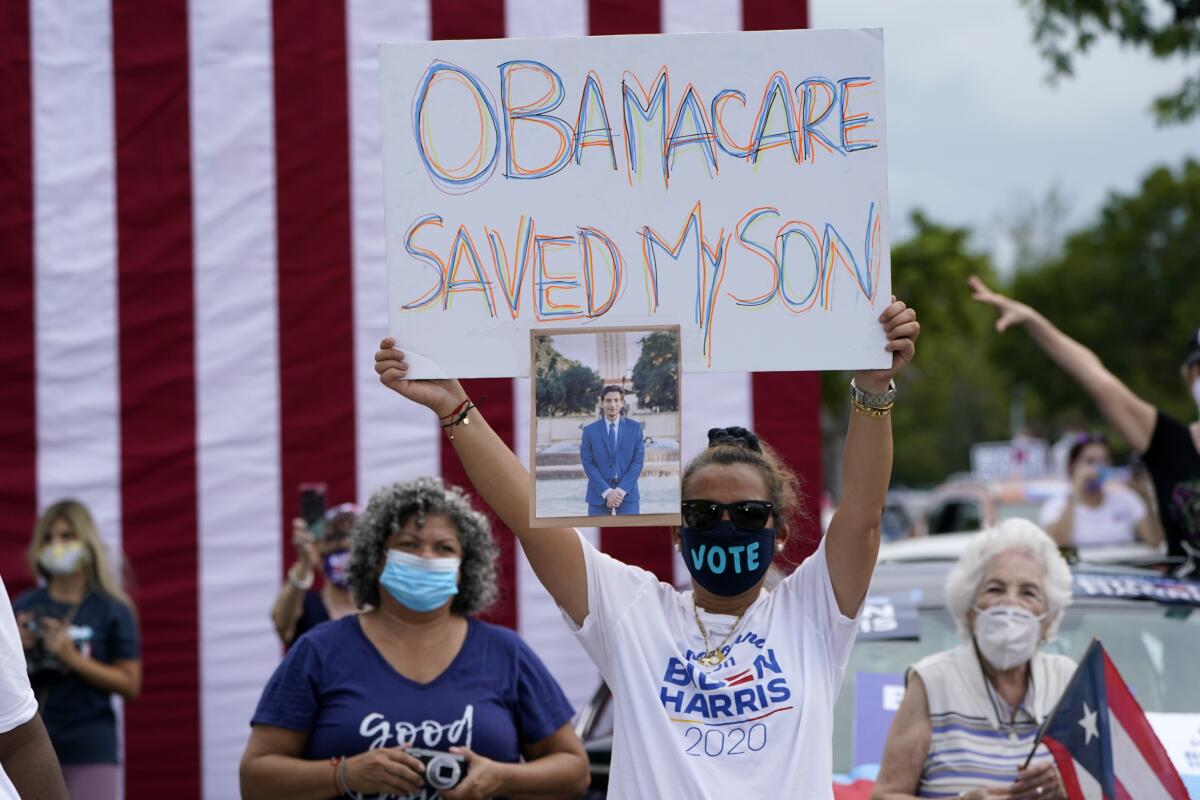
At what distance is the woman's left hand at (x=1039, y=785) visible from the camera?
316cm

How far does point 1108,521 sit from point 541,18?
4567 mm

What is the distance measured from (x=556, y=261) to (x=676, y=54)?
48 cm

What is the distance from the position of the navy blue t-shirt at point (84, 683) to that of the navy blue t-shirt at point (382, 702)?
1992 mm

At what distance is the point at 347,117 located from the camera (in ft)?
21.0

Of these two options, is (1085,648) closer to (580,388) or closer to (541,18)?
(580,388)

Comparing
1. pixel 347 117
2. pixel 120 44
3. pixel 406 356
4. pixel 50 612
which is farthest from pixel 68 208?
pixel 406 356

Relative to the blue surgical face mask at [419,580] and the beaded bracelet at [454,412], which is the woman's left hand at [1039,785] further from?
the beaded bracelet at [454,412]

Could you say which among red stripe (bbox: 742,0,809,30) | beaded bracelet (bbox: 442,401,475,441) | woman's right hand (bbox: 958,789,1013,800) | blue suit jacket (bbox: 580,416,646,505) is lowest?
woman's right hand (bbox: 958,789,1013,800)

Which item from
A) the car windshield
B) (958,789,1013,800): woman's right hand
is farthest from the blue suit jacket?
the car windshield

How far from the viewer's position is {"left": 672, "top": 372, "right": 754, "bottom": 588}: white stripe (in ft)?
20.7

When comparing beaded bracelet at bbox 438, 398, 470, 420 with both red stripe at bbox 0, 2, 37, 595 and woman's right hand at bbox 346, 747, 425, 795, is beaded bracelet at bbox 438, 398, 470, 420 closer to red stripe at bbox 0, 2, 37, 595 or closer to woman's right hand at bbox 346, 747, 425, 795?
woman's right hand at bbox 346, 747, 425, 795

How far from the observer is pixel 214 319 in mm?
6344

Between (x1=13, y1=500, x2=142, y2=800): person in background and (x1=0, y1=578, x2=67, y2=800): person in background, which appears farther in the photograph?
(x1=13, y1=500, x2=142, y2=800): person in background

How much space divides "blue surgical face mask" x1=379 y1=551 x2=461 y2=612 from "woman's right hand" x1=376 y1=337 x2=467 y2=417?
1.08 meters
